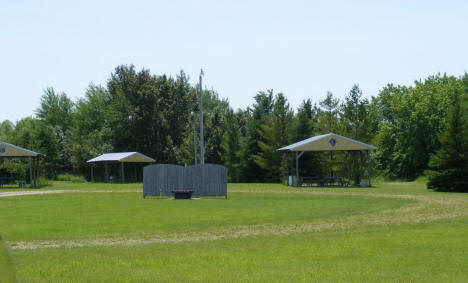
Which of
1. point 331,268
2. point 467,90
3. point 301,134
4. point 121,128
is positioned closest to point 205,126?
point 121,128

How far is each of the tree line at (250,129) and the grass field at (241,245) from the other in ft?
93.1

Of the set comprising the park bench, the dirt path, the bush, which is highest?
the bush

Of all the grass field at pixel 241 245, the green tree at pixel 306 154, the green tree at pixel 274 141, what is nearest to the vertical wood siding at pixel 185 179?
the grass field at pixel 241 245

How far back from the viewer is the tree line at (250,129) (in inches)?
2021

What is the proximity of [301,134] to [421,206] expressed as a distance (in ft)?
103

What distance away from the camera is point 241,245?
10586 millimetres

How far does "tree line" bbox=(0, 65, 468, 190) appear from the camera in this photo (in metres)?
51.3

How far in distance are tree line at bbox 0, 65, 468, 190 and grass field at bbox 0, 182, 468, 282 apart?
2839 centimetres

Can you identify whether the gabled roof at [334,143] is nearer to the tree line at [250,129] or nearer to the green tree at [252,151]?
the tree line at [250,129]

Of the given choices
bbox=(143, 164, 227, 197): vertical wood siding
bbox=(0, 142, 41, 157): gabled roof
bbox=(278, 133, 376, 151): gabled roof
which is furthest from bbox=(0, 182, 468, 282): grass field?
bbox=(0, 142, 41, 157): gabled roof

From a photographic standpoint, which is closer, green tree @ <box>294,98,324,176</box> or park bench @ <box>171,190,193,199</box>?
park bench @ <box>171,190,193,199</box>

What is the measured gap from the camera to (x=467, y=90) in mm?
66688

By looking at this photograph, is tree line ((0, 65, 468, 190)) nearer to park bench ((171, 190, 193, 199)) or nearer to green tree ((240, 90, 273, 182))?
green tree ((240, 90, 273, 182))

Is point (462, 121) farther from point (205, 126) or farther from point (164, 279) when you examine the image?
point (205, 126)
